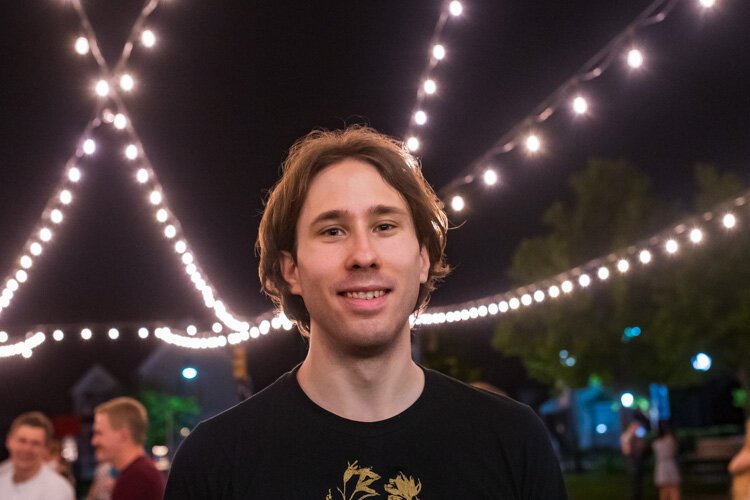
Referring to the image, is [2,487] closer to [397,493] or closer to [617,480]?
[397,493]

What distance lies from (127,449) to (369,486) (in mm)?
5171

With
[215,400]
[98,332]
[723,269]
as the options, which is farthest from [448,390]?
[215,400]

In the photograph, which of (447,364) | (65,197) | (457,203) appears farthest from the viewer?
(447,364)

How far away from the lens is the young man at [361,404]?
7.95ft

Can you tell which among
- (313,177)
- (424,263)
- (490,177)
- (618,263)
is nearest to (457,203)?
(490,177)

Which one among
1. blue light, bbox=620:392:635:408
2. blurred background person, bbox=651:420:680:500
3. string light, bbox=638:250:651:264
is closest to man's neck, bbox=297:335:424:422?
string light, bbox=638:250:651:264

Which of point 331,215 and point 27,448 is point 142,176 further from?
point 331,215

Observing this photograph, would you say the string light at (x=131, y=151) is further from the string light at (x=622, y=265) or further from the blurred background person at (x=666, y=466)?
the blurred background person at (x=666, y=466)

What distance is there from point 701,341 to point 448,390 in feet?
123

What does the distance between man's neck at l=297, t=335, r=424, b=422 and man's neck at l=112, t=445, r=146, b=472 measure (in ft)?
15.8

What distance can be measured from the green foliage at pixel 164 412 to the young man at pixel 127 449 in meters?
54.6

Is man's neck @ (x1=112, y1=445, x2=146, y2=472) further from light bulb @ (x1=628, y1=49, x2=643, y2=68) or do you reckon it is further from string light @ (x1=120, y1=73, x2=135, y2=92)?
light bulb @ (x1=628, y1=49, x2=643, y2=68)

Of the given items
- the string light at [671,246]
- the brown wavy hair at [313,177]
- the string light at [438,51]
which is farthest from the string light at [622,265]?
the brown wavy hair at [313,177]

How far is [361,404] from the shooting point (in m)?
2.52
